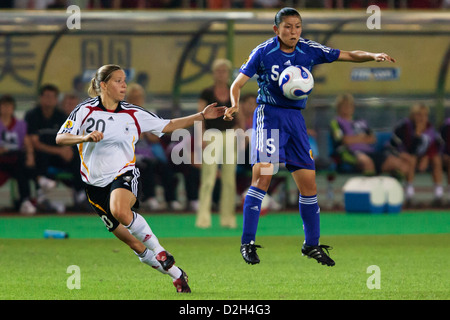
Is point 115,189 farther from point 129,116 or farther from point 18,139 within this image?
point 18,139

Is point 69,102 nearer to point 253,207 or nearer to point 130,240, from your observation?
point 253,207

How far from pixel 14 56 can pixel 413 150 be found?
6760 mm

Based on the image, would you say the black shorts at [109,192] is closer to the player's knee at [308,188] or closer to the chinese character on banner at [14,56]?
the player's knee at [308,188]

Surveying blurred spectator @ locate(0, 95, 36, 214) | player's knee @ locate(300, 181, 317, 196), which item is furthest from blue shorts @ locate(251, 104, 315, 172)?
blurred spectator @ locate(0, 95, 36, 214)

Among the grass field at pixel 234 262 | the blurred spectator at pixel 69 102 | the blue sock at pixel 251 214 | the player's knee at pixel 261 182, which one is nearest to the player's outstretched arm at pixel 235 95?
the player's knee at pixel 261 182

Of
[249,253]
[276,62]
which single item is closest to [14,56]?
[276,62]

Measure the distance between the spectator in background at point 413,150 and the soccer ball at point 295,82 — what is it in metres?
8.45

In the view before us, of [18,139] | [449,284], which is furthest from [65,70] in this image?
[449,284]

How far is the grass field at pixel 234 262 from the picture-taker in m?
7.41

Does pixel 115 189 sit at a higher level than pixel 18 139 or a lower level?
higher

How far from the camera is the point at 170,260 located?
716 centimetres

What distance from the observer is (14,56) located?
620 inches

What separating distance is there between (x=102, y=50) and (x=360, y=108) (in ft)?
20.3

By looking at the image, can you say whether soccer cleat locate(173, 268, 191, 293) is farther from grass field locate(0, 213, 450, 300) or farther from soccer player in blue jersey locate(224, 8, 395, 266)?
soccer player in blue jersey locate(224, 8, 395, 266)
